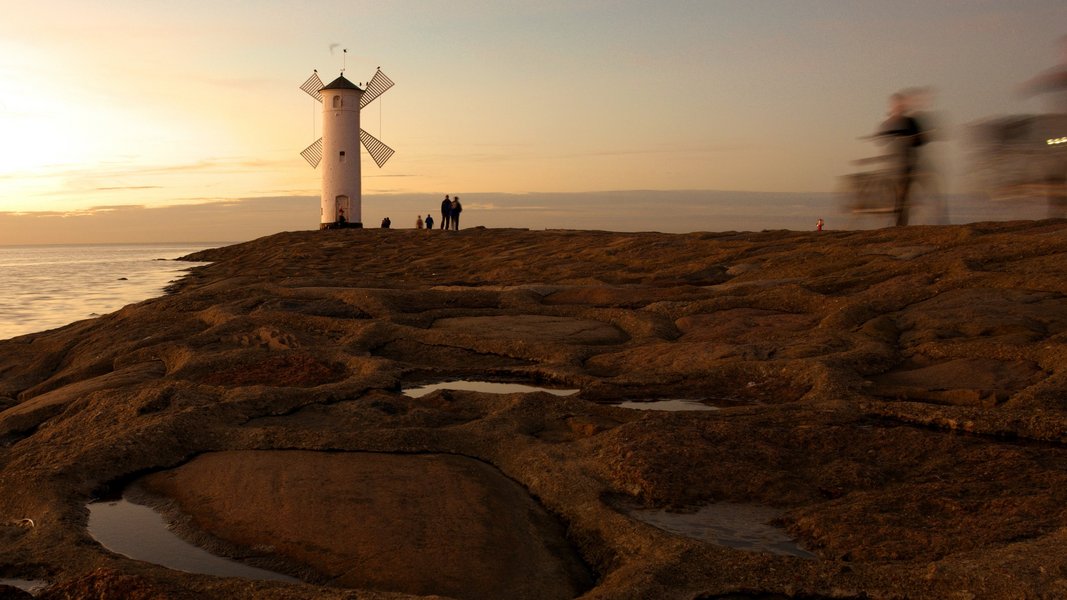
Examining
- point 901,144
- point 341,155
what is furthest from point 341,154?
point 901,144

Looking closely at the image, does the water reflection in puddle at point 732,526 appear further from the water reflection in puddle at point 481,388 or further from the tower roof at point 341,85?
the tower roof at point 341,85

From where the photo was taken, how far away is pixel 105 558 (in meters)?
2.92

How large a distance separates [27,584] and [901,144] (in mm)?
9904

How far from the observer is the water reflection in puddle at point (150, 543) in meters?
2.94

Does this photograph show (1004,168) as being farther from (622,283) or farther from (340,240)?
(340,240)

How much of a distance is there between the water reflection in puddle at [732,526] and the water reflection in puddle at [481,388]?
2086 millimetres

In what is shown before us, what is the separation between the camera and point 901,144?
10133mm

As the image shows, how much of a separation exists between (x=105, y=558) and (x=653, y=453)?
2.18 metres

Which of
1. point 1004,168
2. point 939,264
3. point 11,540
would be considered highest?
point 1004,168

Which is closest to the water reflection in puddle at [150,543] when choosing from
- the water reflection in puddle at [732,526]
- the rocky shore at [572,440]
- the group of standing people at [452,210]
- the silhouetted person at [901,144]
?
the rocky shore at [572,440]

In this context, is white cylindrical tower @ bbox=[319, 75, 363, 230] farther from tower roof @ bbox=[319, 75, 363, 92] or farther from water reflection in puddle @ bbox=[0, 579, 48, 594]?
water reflection in puddle @ bbox=[0, 579, 48, 594]

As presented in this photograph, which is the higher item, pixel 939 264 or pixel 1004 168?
pixel 1004 168

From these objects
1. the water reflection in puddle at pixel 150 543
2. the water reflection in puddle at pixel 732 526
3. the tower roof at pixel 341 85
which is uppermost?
the tower roof at pixel 341 85

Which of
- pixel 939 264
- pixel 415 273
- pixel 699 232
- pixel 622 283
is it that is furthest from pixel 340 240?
pixel 939 264
